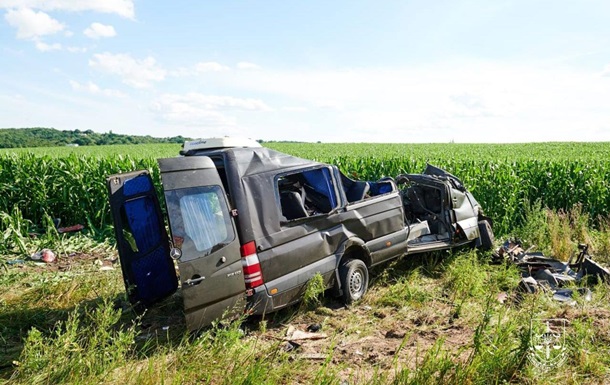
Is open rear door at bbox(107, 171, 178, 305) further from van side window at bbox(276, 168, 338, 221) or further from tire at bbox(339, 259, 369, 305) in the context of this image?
tire at bbox(339, 259, 369, 305)

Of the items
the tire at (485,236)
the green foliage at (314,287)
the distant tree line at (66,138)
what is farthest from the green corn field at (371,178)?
the distant tree line at (66,138)

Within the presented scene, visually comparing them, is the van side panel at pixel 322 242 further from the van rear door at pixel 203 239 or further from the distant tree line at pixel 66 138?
the distant tree line at pixel 66 138

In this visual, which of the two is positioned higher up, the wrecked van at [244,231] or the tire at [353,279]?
the wrecked van at [244,231]

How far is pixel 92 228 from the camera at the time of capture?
11.4m

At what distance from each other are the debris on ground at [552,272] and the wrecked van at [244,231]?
1.66 meters

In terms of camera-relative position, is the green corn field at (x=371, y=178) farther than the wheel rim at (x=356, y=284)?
Yes

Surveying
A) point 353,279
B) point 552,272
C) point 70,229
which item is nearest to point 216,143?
point 353,279

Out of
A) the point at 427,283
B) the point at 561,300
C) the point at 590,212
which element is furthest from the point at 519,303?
the point at 590,212

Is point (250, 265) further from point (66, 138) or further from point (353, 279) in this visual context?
point (66, 138)

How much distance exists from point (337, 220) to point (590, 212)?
1014 cm

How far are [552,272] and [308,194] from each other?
15.1 ft

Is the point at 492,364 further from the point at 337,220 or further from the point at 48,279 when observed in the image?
the point at 48,279

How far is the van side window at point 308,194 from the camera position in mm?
6426

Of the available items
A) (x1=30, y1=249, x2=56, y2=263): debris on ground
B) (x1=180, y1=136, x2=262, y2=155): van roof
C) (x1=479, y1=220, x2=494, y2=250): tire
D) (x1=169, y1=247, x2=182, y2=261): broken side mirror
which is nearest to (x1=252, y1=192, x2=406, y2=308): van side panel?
(x1=169, y1=247, x2=182, y2=261): broken side mirror
